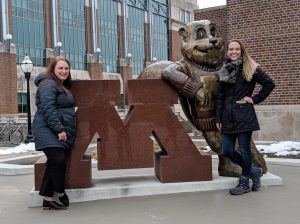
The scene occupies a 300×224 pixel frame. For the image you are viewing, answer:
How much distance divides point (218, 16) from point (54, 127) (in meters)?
12.5

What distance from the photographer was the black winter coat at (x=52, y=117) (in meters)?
4.75

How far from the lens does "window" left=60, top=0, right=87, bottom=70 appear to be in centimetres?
4478

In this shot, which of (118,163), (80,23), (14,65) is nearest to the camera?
(118,163)

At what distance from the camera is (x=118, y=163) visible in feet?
18.5

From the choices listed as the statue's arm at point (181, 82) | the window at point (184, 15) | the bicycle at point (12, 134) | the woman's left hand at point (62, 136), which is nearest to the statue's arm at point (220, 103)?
the statue's arm at point (181, 82)

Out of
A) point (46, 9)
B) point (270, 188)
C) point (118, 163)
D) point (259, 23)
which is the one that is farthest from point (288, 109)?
point (46, 9)

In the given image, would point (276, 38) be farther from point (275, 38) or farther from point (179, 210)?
point (179, 210)

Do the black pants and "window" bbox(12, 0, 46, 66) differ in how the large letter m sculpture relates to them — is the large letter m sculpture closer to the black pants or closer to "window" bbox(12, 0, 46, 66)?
the black pants

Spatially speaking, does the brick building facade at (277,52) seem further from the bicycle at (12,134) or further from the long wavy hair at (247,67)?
the bicycle at (12,134)

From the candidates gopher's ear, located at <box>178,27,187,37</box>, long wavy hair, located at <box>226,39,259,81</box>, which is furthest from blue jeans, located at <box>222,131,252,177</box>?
gopher's ear, located at <box>178,27,187,37</box>

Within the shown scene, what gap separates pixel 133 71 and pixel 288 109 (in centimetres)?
4363

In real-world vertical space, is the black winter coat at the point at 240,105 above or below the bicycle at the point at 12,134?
above

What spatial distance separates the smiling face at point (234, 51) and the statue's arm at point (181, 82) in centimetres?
65

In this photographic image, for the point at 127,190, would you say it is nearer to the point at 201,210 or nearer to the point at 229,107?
the point at 201,210
